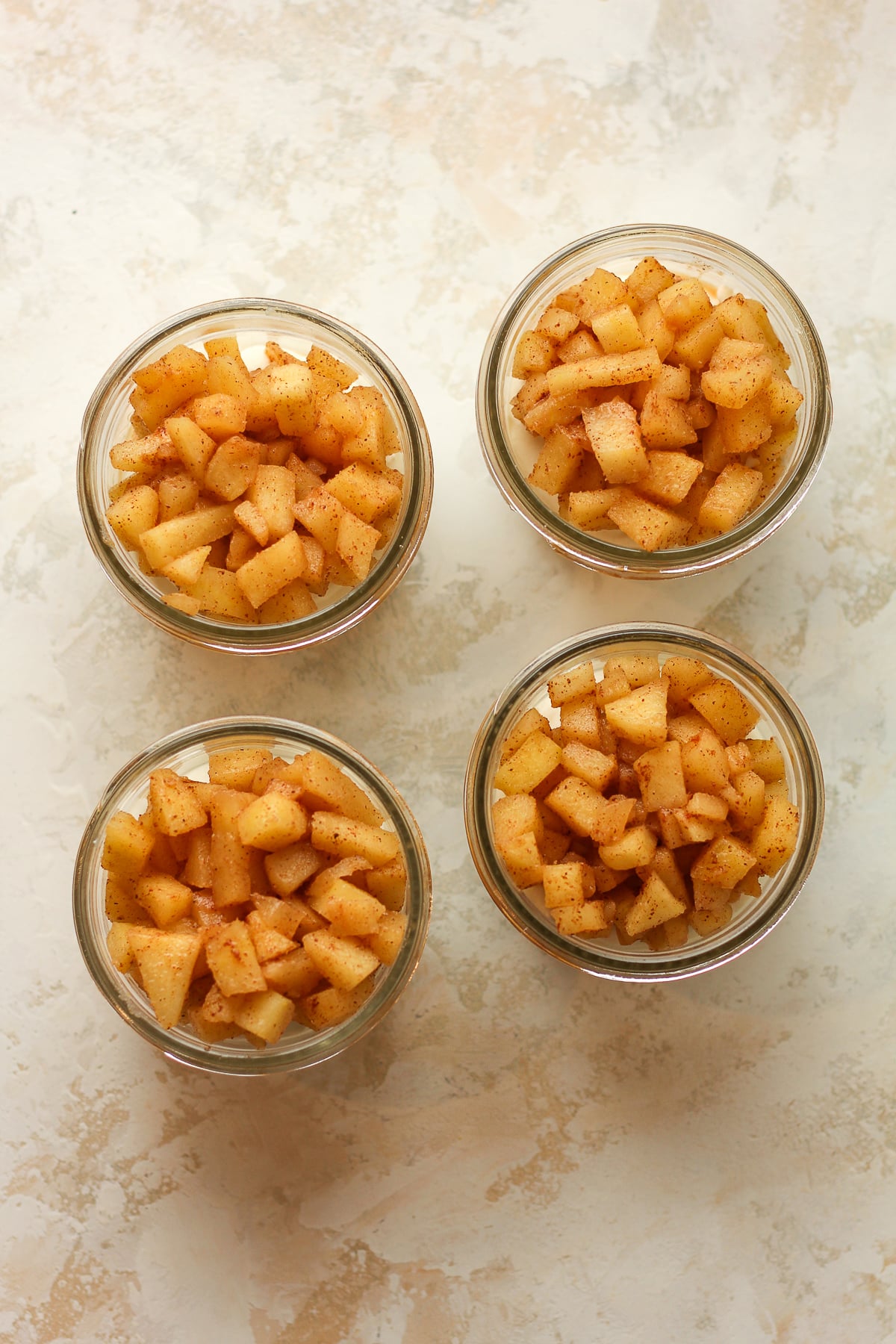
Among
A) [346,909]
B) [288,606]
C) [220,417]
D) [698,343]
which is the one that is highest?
[698,343]

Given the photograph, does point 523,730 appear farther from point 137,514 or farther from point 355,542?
point 137,514

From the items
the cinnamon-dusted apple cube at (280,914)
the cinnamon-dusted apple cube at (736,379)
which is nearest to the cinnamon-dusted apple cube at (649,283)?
the cinnamon-dusted apple cube at (736,379)

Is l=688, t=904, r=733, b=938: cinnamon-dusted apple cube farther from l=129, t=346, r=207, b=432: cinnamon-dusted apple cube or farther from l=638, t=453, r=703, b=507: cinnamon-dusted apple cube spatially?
l=129, t=346, r=207, b=432: cinnamon-dusted apple cube

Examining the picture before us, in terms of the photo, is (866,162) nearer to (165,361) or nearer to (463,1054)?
(165,361)

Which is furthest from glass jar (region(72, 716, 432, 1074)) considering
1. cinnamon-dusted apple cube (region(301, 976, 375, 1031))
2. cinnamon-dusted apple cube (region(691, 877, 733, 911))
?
cinnamon-dusted apple cube (region(691, 877, 733, 911))

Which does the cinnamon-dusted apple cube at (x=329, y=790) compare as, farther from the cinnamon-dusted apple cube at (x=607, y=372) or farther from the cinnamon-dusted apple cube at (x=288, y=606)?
the cinnamon-dusted apple cube at (x=607, y=372)

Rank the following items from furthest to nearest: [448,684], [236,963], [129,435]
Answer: [448,684] → [129,435] → [236,963]

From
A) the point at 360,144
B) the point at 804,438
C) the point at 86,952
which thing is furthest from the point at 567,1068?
the point at 360,144

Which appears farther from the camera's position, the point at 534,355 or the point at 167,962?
the point at 534,355

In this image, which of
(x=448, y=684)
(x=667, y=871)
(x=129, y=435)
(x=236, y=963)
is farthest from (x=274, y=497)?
(x=667, y=871)
